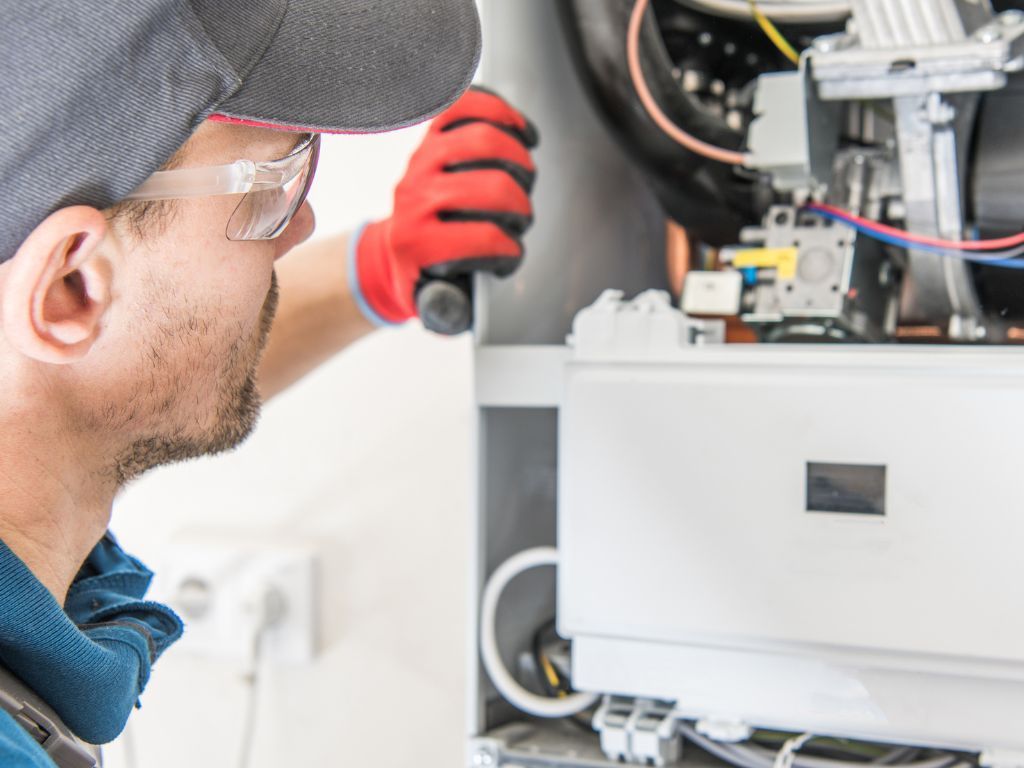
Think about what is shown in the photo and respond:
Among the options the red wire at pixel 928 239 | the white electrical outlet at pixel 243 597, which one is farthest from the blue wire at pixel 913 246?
the white electrical outlet at pixel 243 597

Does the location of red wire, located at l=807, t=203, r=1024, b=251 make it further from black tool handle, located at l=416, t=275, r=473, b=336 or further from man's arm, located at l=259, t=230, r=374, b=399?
man's arm, located at l=259, t=230, r=374, b=399

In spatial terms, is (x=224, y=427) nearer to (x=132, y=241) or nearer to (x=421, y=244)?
(x=132, y=241)

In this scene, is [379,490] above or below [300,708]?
above

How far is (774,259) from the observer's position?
81 cm

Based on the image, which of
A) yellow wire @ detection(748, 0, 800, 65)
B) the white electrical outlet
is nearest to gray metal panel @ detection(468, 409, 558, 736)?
yellow wire @ detection(748, 0, 800, 65)

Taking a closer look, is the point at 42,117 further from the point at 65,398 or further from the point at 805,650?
the point at 805,650

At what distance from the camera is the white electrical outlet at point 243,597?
1.33 m

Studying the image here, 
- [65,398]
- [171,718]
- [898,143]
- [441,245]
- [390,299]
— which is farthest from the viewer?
[171,718]

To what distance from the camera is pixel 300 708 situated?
1.38 metres

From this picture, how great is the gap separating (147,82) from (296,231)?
242 mm

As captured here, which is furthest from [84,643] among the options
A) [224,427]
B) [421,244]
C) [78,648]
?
[421,244]

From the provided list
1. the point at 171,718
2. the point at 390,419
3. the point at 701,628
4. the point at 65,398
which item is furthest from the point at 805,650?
the point at 171,718

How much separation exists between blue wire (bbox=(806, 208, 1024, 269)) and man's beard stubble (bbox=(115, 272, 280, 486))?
437mm

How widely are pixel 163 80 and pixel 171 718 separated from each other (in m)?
1.14
